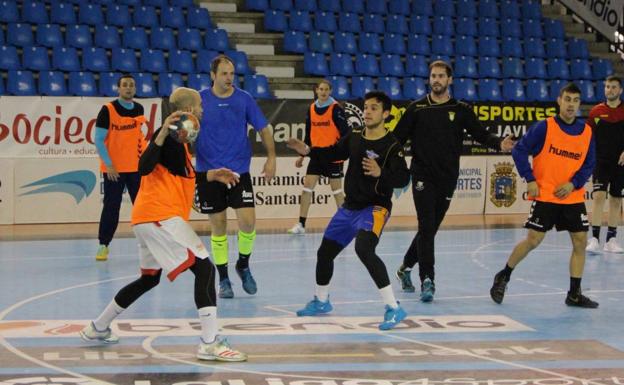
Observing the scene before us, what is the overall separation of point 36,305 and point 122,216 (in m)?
8.13

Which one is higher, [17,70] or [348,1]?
[348,1]

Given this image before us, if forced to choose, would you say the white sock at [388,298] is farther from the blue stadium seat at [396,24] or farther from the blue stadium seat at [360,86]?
the blue stadium seat at [396,24]

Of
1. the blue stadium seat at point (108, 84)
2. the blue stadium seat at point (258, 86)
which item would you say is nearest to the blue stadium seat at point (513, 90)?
the blue stadium seat at point (258, 86)

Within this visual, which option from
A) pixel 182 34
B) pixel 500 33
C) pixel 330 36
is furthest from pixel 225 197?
pixel 500 33

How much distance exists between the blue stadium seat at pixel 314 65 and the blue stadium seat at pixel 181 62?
2.45m

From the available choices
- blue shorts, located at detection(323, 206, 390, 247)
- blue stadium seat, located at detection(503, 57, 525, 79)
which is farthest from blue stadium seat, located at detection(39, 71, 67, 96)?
blue shorts, located at detection(323, 206, 390, 247)

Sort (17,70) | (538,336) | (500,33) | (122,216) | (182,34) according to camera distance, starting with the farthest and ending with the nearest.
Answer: (500,33)
(182,34)
(17,70)
(122,216)
(538,336)

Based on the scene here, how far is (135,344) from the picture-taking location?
23.9 feet

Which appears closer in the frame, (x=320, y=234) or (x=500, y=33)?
(x=320, y=234)

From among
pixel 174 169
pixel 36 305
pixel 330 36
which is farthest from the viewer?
pixel 330 36

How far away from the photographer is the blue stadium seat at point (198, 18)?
21.1m

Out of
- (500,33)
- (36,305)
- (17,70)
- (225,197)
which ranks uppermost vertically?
(500,33)

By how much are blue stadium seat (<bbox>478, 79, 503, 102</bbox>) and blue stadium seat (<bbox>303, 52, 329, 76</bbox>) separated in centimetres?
353

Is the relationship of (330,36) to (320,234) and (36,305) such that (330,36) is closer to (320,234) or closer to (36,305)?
(320,234)
